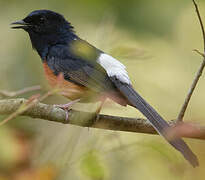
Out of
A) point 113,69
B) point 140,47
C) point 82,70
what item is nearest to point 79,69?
point 82,70

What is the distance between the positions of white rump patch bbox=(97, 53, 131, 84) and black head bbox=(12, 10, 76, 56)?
0.76m

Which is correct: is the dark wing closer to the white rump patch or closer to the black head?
the white rump patch

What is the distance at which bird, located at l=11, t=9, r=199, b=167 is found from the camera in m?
3.90

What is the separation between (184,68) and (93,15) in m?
1.56

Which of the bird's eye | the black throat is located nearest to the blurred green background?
the black throat

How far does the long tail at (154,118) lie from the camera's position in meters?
3.17

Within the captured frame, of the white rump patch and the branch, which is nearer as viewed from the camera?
the branch

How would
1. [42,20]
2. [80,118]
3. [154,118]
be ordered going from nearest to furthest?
[154,118] < [80,118] < [42,20]

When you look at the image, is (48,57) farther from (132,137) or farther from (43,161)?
(43,161)

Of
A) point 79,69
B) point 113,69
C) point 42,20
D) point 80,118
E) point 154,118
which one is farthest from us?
point 42,20

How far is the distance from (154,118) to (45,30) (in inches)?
81.3

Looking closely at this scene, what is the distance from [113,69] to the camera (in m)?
4.51

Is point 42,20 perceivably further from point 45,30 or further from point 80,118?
point 80,118

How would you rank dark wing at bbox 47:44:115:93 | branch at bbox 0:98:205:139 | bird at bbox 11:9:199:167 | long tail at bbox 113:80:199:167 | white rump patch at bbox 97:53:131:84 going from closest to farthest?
long tail at bbox 113:80:199:167
branch at bbox 0:98:205:139
bird at bbox 11:9:199:167
dark wing at bbox 47:44:115:93
white rump patch at bbox 97:53:131:84
